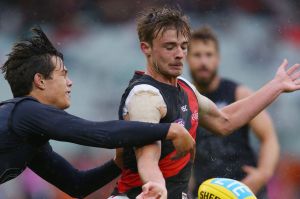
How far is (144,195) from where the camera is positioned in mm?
4688

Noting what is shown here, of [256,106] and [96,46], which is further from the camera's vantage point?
[96,46]

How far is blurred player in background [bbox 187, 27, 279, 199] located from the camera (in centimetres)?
795

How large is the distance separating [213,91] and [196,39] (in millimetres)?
586

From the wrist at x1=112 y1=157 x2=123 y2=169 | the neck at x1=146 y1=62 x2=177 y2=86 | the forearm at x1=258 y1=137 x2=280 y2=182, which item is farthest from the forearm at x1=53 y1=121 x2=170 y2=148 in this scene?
the forearm at x1=258 y1=137 x2=280 y2=182

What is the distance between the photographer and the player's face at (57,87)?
5.54 m

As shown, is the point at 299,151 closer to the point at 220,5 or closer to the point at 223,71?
the point at 223,71

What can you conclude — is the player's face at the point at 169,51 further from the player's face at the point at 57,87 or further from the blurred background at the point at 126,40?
the blurred background at the point at 126,40

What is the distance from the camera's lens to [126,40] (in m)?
11.6

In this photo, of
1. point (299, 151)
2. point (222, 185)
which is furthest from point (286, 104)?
point (222, 185)

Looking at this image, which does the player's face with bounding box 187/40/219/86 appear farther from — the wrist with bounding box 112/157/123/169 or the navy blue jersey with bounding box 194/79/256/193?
the wrist with bounding box 112/157/123/169

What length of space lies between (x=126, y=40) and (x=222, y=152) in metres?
3.99

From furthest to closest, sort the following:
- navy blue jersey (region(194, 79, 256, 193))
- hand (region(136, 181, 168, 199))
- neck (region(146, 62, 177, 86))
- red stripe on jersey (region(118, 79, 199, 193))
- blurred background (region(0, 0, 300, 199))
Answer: blurred background (region(0, 0, 300, 199)) < navy blue jersey (region(194, 79, 256, 193)) < neck (region(146, 62, 177, 86)) < red stripe on jersey (region(118, 79, 199, 193)) < hand (region(136, 181, 168, 199))

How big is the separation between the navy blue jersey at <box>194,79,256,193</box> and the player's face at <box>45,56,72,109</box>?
2453mm

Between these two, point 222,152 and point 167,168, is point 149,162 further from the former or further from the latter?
point 222,152
